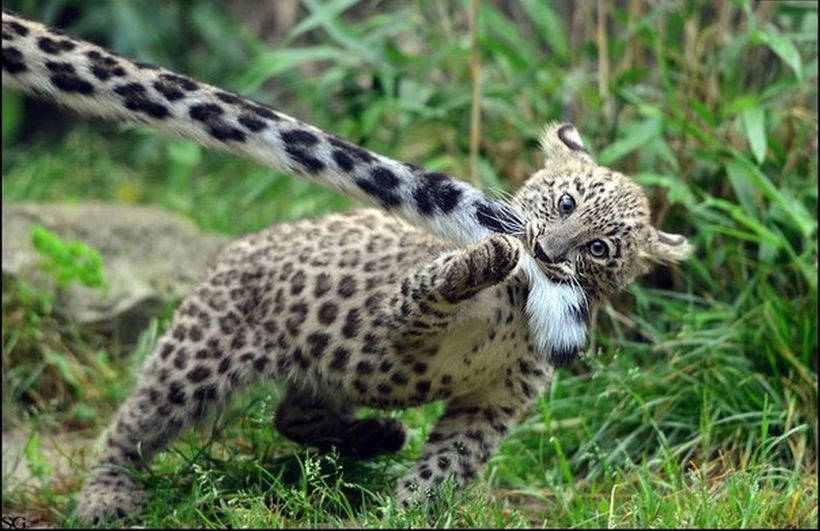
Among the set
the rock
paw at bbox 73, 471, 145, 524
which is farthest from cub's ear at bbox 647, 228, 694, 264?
the rock

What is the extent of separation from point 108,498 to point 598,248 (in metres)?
1.98

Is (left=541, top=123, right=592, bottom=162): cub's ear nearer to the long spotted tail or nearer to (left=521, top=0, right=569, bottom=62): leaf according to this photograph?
the long spotted tail

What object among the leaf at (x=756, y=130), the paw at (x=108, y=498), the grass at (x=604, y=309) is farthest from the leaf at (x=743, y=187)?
the paw at (x=108, y=498)

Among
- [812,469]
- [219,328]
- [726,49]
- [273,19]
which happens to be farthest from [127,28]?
[812,469]

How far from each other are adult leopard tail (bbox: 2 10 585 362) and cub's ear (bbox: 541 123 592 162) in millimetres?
681

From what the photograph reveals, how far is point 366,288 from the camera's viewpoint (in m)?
5.33

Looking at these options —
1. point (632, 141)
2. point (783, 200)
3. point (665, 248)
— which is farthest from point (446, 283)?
point (632, 141)

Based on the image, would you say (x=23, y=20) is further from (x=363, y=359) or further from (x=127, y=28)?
(x=127, y=28)

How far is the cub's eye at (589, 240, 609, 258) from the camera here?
16.3 feet

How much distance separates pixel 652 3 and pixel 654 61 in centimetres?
50

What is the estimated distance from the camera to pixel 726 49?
7340 mm

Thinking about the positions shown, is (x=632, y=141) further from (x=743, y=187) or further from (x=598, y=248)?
(x=598, y=248)

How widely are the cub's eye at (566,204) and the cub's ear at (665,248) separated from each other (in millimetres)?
372

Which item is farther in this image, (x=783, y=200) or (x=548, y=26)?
(x=548, y=26)
